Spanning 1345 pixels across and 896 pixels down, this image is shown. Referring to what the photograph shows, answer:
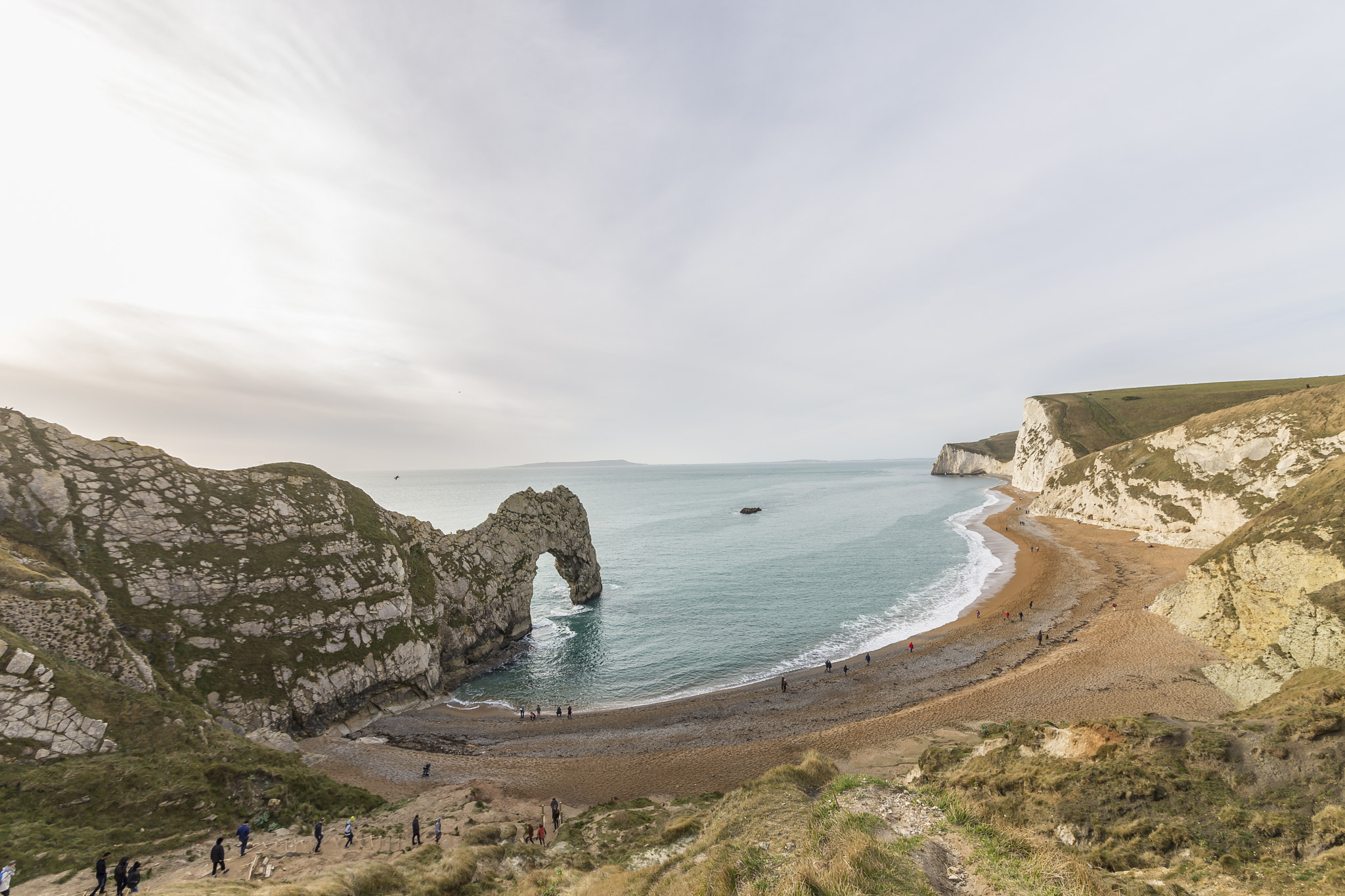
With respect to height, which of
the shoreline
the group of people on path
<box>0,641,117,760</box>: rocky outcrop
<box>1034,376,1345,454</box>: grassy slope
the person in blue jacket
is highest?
<box>1034,376,1345,454</box>: grassy slope

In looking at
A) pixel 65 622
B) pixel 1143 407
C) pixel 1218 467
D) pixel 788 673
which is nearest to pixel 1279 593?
pixel 788 673

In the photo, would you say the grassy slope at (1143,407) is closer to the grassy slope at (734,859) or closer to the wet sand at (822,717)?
the wet sand at (822,717)

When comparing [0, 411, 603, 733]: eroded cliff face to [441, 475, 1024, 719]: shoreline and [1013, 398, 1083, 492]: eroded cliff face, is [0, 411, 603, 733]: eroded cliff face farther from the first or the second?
[1013, 398, 1083, 492]: eroded cliff face

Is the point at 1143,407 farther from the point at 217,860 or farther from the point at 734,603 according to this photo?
the point at 217,860

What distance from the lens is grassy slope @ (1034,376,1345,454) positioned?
343 feet

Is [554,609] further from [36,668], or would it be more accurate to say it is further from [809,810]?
[809,810]

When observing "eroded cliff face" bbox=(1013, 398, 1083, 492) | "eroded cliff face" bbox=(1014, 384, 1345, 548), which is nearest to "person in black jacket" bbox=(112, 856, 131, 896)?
"eroded cliff face" bbox=(1014, 384, 1345, 548)

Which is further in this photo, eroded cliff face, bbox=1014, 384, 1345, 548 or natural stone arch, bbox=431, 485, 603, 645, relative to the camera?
eroded cliff face, bbox=1014, 384, 1345, 548

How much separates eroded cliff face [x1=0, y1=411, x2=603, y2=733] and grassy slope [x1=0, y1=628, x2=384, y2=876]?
11.9 feet

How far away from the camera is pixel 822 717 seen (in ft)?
100

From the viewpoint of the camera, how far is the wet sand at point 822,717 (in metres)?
25.9

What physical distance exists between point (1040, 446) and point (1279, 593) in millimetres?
118344

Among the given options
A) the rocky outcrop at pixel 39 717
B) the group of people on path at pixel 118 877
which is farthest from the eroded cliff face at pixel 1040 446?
the rocky outcrop at pixel 39 717

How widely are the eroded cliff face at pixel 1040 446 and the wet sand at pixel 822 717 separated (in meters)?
87.8
